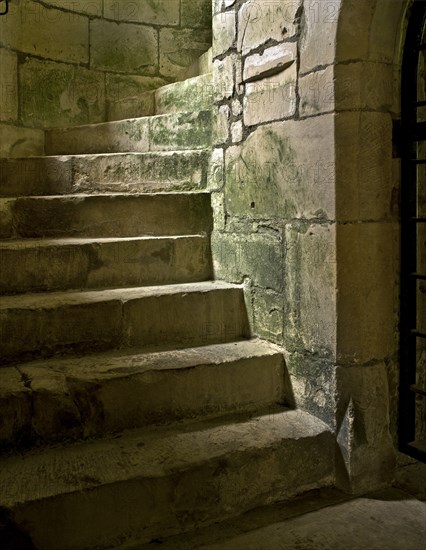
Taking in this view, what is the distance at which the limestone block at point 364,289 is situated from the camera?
7.48 feet

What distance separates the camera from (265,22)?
8.61 feet

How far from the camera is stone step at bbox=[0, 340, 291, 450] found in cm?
207

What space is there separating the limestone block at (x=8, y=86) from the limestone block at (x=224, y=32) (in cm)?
203

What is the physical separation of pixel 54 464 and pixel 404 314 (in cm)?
148

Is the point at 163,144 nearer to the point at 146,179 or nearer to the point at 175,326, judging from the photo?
the point at 146,179

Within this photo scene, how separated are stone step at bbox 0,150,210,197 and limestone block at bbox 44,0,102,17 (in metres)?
1.94

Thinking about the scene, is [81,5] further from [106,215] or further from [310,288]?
[310,288]

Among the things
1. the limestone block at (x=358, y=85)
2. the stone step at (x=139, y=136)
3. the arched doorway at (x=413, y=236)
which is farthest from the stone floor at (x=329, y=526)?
the stone step at (x=139, y=136)

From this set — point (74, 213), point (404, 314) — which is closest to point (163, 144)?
point (74, 213)

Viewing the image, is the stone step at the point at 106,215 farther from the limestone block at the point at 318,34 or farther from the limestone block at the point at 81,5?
the limestone block at the point at 81,5

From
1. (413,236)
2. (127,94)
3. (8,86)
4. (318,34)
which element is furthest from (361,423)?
(127,94)

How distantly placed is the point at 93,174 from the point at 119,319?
3.93 ft

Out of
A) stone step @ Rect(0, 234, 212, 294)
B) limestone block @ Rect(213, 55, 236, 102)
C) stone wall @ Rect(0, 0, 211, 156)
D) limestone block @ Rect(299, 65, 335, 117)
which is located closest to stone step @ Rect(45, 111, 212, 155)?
limestone block @ Rect(213, 55, 236, 102)

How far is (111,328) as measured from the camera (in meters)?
2.54
